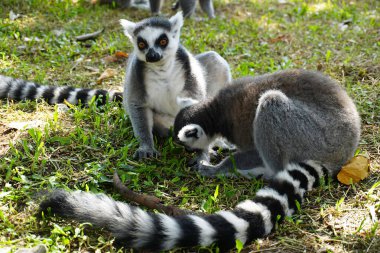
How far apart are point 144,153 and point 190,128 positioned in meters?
0.54

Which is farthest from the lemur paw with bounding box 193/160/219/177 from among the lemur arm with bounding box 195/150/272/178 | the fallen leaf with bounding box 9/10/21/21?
the fallen leaf with bounding box 9/10/21/21

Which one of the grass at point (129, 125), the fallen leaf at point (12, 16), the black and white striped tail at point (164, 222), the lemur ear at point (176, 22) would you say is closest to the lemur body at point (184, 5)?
the grass at point (129, 125)

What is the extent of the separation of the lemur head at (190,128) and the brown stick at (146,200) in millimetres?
709

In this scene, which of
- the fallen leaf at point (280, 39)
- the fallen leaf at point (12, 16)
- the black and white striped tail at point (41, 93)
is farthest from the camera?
the fallen leaf at point (12, 16)

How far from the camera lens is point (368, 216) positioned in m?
3.24

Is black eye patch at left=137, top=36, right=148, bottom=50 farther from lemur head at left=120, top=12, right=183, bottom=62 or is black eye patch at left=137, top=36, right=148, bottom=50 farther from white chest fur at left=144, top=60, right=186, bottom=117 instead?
white chest fur at left=144, top=60, right=186, bottom=117

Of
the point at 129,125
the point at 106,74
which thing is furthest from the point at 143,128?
the point at 106,74

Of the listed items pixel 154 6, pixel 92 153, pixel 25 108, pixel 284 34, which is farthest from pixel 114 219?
pixel 154 6

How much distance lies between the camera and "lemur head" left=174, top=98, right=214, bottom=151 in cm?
395

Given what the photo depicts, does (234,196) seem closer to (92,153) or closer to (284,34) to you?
(92,153)

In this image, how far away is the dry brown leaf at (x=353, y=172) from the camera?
3619 mm

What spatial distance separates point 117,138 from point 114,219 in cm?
182

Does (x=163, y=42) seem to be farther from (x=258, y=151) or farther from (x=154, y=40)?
(x=258, y=151)

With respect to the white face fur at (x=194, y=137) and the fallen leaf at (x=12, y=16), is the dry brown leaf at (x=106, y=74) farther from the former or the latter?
the fallen leaf at (x=12, y=16)
